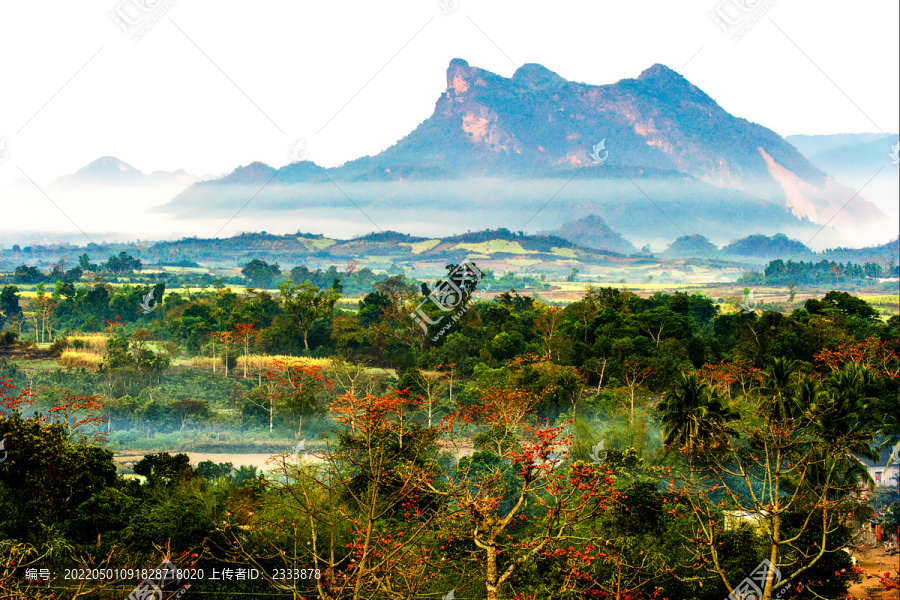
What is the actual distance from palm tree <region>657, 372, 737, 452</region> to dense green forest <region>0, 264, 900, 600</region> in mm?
74

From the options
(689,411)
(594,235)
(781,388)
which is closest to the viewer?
(689,411)

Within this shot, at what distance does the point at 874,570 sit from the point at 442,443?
1336cm

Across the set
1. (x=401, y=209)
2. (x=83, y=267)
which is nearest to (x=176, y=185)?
(x=401, y=209)

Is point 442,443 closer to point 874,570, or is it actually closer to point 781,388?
point 781,388

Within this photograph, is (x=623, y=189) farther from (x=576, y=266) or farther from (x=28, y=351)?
(x=28, y=351)

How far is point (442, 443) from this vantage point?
971 inches

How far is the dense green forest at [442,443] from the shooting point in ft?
39.0

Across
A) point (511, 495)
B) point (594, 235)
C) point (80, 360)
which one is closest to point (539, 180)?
point (594, 235)

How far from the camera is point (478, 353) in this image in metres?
35.1

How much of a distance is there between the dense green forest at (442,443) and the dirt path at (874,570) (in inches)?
78.0

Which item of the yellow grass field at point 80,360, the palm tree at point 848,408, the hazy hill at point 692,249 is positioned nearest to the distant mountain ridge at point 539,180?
the hazy hill at point 692,249

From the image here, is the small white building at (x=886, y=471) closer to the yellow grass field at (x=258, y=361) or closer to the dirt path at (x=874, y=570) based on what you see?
the dirt path at (x=874, y=570)

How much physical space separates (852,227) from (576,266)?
96.0m

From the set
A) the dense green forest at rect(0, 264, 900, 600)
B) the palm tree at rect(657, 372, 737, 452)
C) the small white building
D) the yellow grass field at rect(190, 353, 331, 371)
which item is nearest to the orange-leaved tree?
the dense green forest at rect(0, 264, 900, 600)
